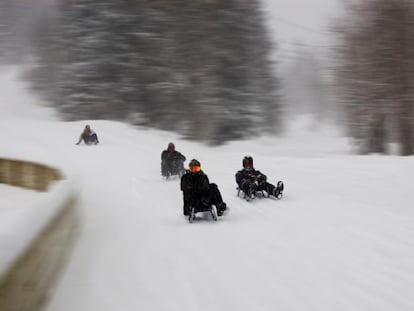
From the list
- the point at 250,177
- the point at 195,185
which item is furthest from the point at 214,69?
the point at 195,185

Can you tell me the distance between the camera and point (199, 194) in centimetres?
1059

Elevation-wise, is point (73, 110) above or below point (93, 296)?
above

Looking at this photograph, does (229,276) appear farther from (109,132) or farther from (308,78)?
(308,78)

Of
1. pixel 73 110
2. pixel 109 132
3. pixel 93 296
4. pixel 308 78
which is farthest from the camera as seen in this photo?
pixel 308 78

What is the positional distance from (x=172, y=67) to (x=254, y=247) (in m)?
31.0

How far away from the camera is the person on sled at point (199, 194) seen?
10.5 metres

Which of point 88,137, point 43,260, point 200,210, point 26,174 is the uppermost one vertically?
point 88,137

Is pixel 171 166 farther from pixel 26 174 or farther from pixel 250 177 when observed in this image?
pixel 26 174

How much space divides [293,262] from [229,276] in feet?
3.46

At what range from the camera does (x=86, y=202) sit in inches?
524

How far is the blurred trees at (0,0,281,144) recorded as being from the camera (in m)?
37.0

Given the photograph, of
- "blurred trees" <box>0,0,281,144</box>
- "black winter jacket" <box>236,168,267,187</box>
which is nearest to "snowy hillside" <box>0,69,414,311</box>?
"black winter jacket" <box>236,168,267,187</box>

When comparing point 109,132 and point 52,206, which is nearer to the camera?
point 52,206

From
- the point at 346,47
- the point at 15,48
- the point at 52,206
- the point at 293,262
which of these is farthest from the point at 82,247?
the point at 15,48
